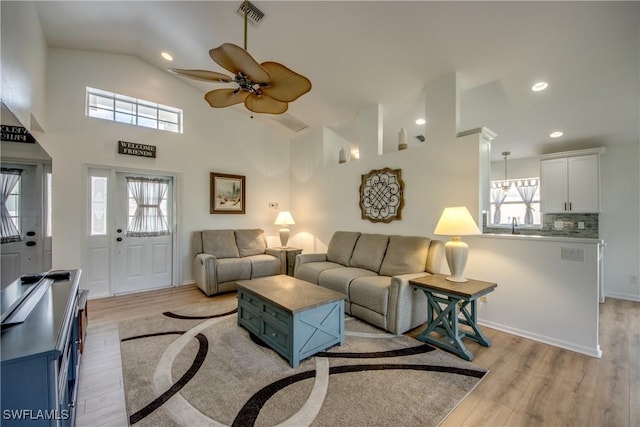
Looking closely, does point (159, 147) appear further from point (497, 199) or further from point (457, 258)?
point (497, 199)

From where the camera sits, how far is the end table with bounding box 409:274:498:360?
2.36m

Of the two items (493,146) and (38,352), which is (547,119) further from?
(38,352)

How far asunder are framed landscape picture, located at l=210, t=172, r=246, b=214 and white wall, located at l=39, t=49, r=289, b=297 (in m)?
0.11

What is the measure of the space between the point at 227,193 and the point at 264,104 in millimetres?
2821

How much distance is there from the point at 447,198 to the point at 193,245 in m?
4.15

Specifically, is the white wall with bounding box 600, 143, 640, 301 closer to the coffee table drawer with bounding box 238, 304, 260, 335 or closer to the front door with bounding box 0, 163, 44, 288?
the coffee table drawer with bounding box 238, 304, 260, 335

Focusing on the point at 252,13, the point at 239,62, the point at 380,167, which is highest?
the point at 252,13

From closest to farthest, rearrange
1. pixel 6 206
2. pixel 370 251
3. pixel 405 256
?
pixel 6 206, pixel 405 256, pixel 370 251

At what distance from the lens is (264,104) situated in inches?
103

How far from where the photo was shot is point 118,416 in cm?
166

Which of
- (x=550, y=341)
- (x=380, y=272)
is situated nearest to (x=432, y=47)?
(x=380, y=272)

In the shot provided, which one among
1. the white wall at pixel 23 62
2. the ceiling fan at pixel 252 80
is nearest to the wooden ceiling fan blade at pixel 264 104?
the ceiling fan at pixel 252 80

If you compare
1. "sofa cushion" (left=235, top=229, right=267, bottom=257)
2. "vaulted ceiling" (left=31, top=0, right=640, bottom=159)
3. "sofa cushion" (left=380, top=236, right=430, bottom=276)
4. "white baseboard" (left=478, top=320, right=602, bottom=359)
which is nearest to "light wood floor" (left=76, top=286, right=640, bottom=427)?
"white baseboard" (left=478, top=320, right=602, bottom=359)

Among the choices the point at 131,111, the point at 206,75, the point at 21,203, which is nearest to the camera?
the point at 21,203
